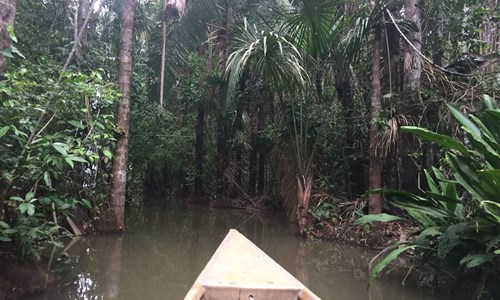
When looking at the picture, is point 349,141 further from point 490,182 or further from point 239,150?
point 490,182

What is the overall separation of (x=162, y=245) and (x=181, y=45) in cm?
614

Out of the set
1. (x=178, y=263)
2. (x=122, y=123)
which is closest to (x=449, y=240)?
(x=178, y=263)

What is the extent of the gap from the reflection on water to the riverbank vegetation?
18.4 inches

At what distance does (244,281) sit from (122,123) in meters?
4.70

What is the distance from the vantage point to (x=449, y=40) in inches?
287

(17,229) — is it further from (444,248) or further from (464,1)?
(464,1)

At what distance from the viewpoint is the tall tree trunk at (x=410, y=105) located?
19.8ft

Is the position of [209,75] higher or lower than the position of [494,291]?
higher

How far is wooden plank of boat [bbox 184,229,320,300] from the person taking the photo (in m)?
2.34

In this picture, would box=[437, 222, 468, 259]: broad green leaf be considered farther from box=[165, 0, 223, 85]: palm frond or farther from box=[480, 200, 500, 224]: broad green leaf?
box=[165, 0, 223, 85]: palm frond

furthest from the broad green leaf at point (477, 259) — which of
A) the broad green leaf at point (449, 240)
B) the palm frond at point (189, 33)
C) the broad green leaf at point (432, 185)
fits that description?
the palm frond at point (189, 33)

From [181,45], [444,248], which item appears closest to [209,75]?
[181,45]

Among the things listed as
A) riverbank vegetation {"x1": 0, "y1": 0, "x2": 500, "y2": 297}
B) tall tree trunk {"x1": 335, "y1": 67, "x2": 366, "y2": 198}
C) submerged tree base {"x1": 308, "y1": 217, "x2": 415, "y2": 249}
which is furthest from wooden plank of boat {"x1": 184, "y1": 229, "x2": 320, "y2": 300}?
tall tree trunk {"x1": 335, "y1": 67, "x2": 366, "y2": 198}

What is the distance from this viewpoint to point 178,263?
507 centimetres
